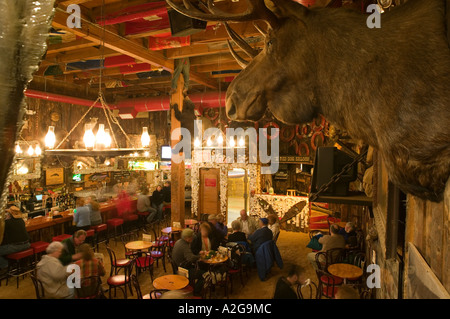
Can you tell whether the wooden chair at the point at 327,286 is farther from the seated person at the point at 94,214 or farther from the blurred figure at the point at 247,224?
the seated person at the point at 94,214

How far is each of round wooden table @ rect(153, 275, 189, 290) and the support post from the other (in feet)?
6.90

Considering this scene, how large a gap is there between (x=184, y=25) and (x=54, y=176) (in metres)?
8.88

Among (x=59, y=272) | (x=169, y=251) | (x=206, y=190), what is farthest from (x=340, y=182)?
(x=206, y=190)

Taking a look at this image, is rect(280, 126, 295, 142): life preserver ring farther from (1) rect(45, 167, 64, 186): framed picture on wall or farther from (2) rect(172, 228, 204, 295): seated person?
(1) rect(45, 167, 64, 186): framed picture on wall

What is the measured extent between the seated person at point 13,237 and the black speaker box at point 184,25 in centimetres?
518

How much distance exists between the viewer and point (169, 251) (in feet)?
22.7

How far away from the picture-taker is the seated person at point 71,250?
484 cm

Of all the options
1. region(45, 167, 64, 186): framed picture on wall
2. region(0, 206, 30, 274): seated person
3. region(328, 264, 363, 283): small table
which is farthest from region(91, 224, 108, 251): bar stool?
region(328, 264, 363, 283): small table

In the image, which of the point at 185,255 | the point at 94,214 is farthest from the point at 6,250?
the point at 185,255

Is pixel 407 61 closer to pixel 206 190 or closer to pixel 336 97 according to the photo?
pixel 336 97

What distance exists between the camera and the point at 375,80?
0.80 meters

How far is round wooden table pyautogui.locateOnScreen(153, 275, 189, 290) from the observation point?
4.55m

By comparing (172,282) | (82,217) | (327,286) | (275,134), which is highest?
(275,134)

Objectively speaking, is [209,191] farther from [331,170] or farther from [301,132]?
[331,170]
